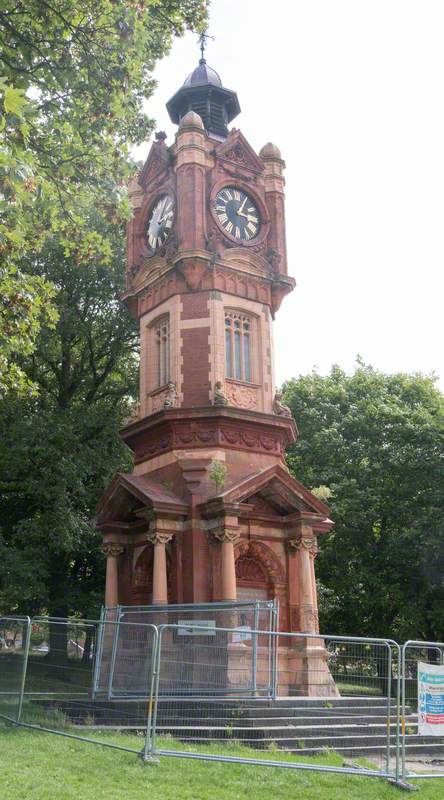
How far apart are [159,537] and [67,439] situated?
7601mm

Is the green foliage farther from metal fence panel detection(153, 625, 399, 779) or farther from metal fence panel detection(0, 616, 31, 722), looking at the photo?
metal fence panel detection(0, 616, 31, 722)

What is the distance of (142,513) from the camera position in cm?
2073

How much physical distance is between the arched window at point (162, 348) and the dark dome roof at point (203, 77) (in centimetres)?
896

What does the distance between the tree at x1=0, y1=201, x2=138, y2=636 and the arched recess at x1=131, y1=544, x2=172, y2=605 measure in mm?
3861

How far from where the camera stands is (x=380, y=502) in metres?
31.1

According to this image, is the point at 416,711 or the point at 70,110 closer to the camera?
the point at 416,711

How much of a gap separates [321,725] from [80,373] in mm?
19084

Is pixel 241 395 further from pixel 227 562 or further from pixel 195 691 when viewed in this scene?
pixel 195 691

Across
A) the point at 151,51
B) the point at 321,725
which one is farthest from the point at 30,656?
the point at 151,51

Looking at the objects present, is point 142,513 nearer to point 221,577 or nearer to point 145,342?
point 221,577

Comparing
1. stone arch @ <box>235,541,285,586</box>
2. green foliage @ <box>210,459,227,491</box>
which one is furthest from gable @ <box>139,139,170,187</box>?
stone arch @ <box>235,541,285,586</box>

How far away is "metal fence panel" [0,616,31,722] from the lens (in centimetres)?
1311

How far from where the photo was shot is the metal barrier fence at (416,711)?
Answer: 1070cm

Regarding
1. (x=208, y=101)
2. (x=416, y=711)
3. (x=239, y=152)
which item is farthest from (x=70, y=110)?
(x=208, y=101)
